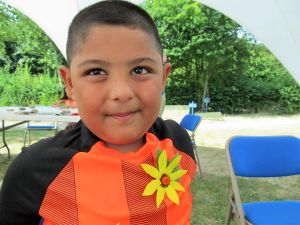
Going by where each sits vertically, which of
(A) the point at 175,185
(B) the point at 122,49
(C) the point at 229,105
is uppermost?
(B) the point at 122,49

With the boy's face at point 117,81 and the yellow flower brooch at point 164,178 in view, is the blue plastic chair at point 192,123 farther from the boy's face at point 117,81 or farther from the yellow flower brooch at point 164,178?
the boy's face at point 117,81

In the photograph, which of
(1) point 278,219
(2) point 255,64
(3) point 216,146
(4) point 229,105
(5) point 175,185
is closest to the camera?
(5) point 175,185

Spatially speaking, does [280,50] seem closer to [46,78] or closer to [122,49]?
[122,49]

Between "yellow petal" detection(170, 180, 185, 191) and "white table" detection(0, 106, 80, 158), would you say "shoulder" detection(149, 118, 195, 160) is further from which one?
"white table" detection(0, 106, 80, 158)

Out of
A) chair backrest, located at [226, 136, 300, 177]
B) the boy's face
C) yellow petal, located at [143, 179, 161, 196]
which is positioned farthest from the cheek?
chair backrest, located at [226, 136, 300, 177]

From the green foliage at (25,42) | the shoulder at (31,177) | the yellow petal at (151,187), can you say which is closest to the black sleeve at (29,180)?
the shoulder at (31,177)

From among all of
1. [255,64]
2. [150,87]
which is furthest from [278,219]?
[255,64]

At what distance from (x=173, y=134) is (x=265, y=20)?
3.53m

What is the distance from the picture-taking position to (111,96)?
0.74 m

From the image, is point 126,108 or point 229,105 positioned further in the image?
point 229,105

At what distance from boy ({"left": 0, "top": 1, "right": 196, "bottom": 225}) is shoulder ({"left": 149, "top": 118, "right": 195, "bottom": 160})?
1.7 inches

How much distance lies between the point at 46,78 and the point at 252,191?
11.6 m

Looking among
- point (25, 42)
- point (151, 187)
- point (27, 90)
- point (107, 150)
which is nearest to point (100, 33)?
point (107, 150)

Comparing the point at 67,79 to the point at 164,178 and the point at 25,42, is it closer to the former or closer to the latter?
the point at 164,178
